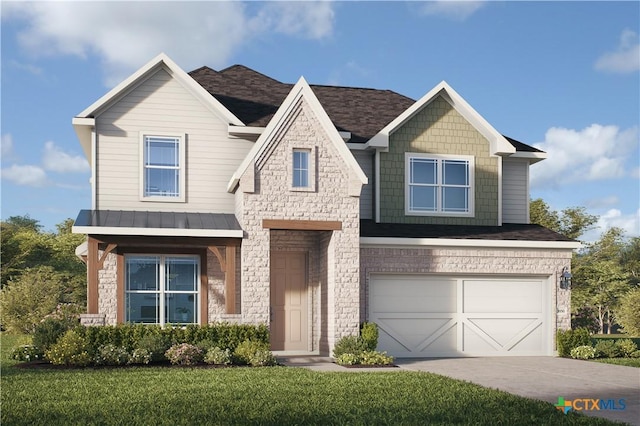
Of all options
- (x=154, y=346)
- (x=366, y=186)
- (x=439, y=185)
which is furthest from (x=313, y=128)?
(x=154, y=346)

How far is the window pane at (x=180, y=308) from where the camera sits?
20188mm

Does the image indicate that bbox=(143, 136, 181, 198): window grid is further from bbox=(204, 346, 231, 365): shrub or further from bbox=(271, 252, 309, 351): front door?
bbox=(204, 346, 231, 365): shrub

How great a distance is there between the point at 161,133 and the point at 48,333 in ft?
20.5

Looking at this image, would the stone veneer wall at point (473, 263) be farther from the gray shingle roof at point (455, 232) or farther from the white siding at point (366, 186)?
Answer: the white siding at point (366, 186)

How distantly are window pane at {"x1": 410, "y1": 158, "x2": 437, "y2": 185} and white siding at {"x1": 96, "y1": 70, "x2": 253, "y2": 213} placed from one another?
4907 millimetres

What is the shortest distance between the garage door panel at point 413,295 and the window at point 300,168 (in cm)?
360

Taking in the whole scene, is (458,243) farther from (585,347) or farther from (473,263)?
(585,347)

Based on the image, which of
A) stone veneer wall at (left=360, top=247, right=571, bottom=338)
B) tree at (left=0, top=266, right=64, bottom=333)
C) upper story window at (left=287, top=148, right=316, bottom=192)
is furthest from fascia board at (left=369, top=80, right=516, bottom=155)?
tree at (left=0, top=266, right=64, bottom=333)

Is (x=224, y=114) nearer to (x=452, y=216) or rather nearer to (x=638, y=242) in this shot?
(x=452, y=216)

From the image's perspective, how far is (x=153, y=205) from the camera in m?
20.6

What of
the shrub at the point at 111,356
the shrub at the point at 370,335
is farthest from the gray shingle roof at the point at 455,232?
the shrub at the point at 111,356

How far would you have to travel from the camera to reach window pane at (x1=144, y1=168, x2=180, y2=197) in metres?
20.7

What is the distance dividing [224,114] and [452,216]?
7.35m

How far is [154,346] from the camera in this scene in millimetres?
17078
